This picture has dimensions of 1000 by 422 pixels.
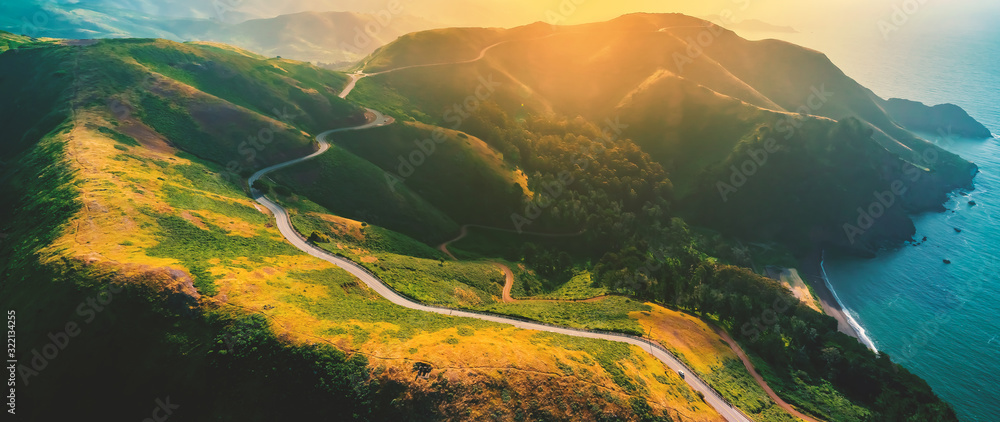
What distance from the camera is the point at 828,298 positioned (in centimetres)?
12825

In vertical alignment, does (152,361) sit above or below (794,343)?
below

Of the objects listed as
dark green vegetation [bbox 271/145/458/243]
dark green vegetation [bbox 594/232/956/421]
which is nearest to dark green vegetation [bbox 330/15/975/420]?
dark green vegetation [bbox 594/232/956/421]

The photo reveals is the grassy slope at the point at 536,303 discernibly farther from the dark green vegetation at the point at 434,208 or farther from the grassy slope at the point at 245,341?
the grassy slope at the point at 245,341

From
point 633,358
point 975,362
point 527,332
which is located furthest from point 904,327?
point 527,332

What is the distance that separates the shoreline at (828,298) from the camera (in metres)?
113

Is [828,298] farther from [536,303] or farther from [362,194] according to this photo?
[362,194]

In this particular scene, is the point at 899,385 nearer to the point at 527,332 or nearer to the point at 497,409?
the point at 527,332

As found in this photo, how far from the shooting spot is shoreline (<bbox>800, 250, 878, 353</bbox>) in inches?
4432

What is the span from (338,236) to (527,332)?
169 ft

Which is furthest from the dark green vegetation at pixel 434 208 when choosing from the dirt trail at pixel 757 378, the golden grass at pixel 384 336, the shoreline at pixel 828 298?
the shoreline at pixel 828 298

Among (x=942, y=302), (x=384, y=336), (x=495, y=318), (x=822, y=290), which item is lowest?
(x=822, y=290)

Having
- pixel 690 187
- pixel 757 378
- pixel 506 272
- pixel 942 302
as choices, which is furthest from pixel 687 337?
pixel 942 302

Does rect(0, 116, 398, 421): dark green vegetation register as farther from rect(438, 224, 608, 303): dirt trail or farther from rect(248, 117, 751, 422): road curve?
rect(438, 224, 608, 303): dirt trail

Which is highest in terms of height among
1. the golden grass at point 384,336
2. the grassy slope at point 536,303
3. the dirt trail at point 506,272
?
the golden grass at point 384,336
